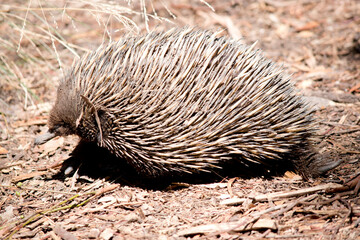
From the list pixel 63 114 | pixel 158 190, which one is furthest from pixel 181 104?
pixel 63 114

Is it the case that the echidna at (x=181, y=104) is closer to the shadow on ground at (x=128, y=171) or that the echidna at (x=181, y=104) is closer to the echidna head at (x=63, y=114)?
the echidna head at (x=63, y=114)

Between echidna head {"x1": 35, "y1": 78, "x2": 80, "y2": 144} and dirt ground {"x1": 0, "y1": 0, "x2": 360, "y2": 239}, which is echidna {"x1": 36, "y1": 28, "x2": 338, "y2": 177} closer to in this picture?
echidna head {"x1": 35, "y1": 78, "x2": 80, "y2": 144}

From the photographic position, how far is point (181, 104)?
12.0 feet

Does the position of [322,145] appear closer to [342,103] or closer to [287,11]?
[342,103]

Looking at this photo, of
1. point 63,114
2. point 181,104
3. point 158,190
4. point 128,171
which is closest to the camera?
point 181,104

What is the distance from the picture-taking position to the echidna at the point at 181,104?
3666mm

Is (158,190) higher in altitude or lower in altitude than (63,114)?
lower

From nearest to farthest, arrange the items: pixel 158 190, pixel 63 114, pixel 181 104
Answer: pixel 181 104 < pixel 63 114 < pixel 158 190

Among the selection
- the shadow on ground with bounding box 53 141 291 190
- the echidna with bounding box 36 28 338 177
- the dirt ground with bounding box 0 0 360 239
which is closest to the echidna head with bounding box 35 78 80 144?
Result: the echidna with bounding box 36 28 338 177

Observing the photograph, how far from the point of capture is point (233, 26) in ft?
24.8

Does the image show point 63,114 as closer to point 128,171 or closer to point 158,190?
point 128,171

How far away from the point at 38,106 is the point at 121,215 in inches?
114

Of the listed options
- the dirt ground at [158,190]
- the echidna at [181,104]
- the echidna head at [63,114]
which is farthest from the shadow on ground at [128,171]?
the echidna head at [63,114]

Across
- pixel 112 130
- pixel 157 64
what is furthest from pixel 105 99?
pixel 157 64
